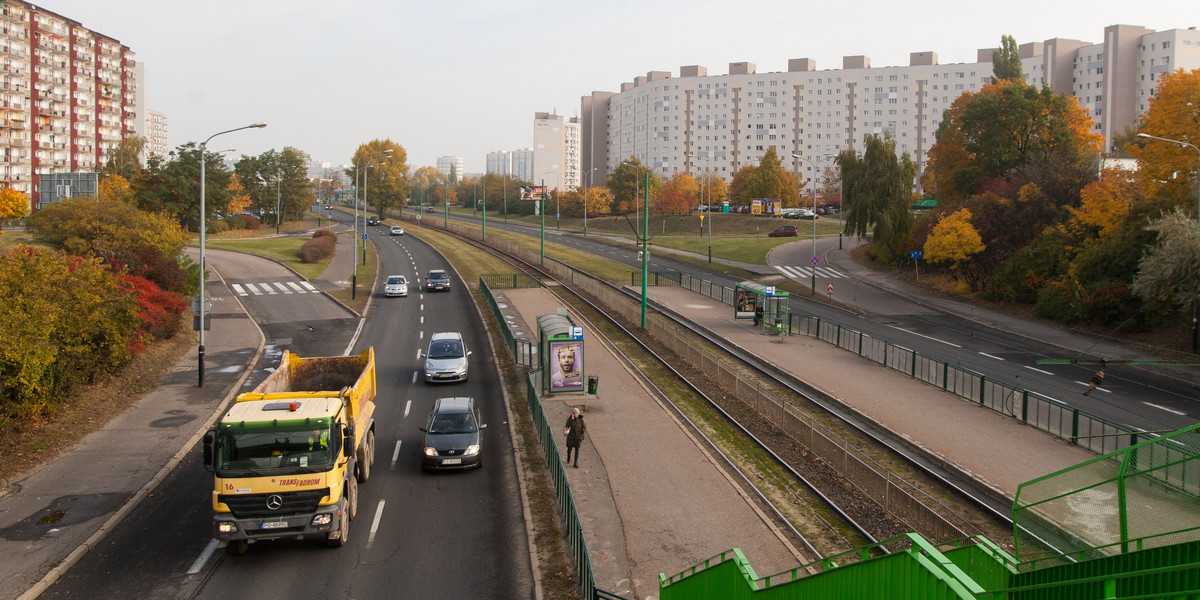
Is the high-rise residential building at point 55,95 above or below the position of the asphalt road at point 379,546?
above

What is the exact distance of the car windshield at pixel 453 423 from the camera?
20.9 m

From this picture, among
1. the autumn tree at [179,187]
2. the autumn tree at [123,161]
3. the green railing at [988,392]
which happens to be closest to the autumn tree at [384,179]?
the autumn tree at [123,161]

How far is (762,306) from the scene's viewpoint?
43.9m

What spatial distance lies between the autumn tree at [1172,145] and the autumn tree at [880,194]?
2168cm

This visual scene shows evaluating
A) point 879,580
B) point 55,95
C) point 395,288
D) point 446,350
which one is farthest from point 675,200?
point 879,580

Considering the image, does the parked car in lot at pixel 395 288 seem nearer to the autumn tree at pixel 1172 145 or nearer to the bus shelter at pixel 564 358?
the bus shelter at pixel 564 358

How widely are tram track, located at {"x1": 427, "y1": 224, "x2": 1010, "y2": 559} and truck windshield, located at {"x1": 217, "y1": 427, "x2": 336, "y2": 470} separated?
9.31 metres

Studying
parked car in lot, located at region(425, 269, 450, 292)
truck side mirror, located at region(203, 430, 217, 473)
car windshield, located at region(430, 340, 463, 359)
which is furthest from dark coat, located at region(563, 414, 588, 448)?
parked car in lot, located at region(425, 269, 450, 292)

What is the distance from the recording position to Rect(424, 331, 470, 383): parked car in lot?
30172mm

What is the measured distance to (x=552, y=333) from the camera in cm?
2894

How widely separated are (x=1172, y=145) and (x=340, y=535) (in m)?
44.6

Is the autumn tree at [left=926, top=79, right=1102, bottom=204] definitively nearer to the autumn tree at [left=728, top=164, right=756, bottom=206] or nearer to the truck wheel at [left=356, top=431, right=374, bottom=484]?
the truck wheel at [left=356, top=431, right=374, bottom=484]

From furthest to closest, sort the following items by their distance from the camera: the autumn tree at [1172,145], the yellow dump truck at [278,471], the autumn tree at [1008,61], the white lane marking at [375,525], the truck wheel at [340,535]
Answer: the autumn tree at [1008,61] → the autumn tree at [1172,145] → the white lane marking at [375,525] → the truck wheel at [340,535] → the yellow dump truck at [278,471]

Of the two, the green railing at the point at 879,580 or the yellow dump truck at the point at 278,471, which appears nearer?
the green railing at the point at 879,580
